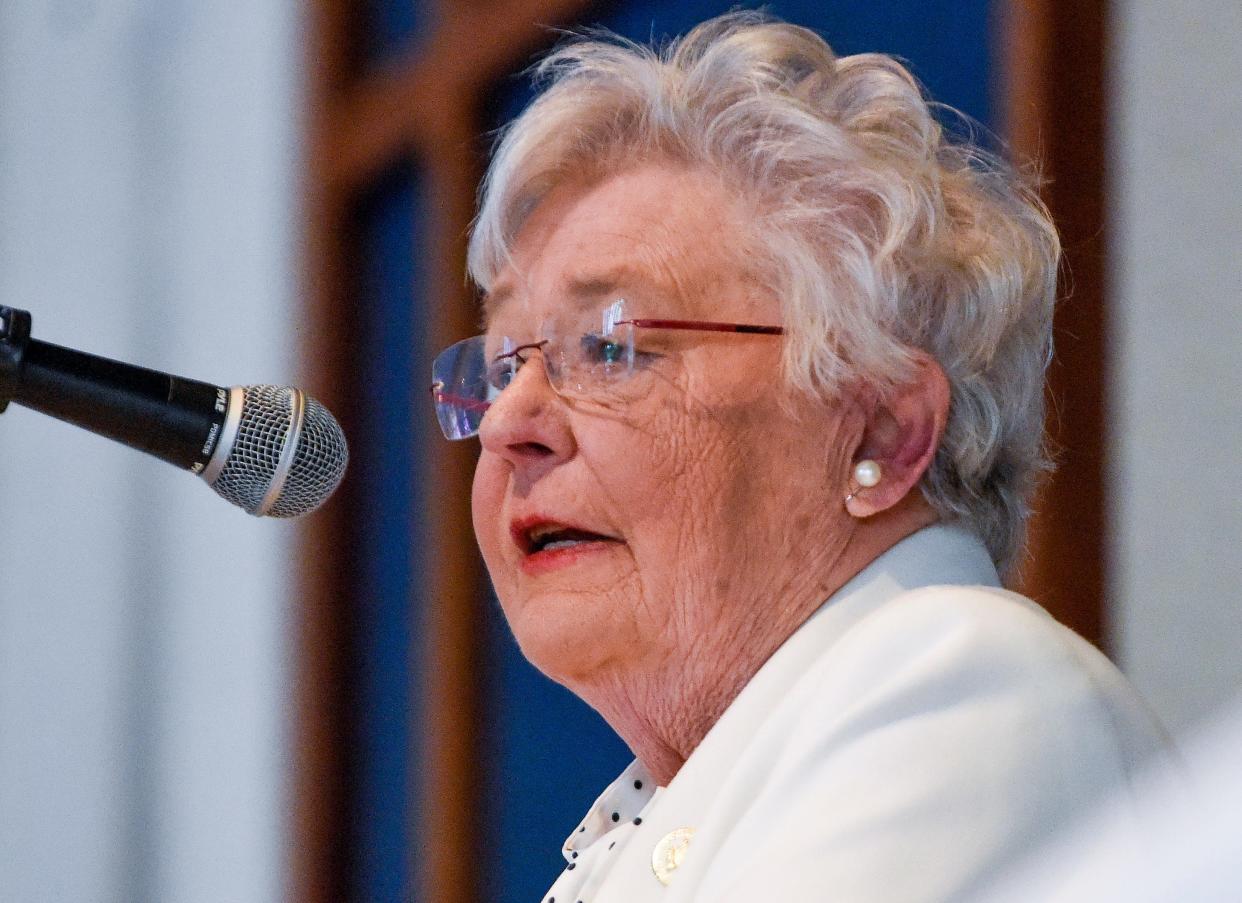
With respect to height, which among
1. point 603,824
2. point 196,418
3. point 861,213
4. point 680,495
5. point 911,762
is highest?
→ point 861,213

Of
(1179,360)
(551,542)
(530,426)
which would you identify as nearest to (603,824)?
(551,542)

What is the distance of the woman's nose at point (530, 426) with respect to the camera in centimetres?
163

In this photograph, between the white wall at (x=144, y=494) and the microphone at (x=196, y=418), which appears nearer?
the microphone at (x=196, y=418)

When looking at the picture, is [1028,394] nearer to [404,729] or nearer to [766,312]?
[766,312]

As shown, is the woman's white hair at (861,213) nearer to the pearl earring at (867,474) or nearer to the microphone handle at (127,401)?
the pearl earring at (867,474)

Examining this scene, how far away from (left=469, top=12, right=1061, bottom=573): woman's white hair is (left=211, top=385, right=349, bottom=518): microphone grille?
467 mm

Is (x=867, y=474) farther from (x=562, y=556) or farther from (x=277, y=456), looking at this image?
(x=277, y=456)

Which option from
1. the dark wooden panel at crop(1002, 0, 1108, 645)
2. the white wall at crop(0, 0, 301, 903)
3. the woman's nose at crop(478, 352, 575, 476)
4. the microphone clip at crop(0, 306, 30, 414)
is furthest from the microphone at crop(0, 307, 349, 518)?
the white wall at crop(0, 0, 301, 903)

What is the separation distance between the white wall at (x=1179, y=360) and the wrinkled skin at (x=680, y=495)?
0.55 meters

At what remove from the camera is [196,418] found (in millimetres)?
1325

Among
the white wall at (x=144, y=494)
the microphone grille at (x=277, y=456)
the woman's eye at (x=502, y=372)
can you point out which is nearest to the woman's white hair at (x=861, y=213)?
the woman's eye at (x=502, y=372)

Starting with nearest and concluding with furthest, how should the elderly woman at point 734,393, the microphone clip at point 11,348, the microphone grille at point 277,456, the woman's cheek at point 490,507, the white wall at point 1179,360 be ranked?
1. the microphone clip at point 11,348
2. the microphone grille at point 277,456
3. the elderly woman at point 734,393
4. the woman's cheek at point 490,507
5. the white wall at point 1179,360

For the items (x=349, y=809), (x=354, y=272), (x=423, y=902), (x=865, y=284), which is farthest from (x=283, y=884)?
(x=865, y=284)

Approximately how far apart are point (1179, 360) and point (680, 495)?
797 millimetres
